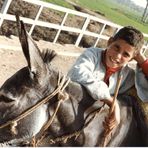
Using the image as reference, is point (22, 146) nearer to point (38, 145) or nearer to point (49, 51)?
point (38, 145)

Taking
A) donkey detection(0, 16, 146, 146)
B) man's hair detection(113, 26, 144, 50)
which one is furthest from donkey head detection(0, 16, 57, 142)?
man's hair detection(113, 26, 144, 50)

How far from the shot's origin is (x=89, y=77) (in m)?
3.07

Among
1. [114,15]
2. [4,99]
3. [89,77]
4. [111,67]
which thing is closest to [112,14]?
[114,15]

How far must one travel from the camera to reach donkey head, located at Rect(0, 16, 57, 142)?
268 cm

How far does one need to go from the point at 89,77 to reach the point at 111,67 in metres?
0.28

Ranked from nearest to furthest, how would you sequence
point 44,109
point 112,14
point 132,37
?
point 44,109 → point 132,37 → point 112,14

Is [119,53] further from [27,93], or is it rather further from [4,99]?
[4,99]

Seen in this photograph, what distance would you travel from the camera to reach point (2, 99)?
2689 mm

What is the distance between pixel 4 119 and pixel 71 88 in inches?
21.5

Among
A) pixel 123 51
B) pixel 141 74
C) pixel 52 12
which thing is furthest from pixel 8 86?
pixel 52 12

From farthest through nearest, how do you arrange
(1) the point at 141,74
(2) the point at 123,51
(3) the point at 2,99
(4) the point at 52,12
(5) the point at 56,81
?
(4) the point at 52,12 < (1) the point at 141,74 < (2) the point at 123,51 < (5) the point at 56,81 < (3) the point at 2,99

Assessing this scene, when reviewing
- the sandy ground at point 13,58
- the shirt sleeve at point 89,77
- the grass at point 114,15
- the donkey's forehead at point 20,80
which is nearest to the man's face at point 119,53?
the shirt sleeve at point 89,77

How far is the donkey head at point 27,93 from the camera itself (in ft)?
8.80

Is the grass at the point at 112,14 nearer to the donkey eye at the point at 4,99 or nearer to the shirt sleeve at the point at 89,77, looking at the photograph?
the shirt sleeve at the point at 89,77
